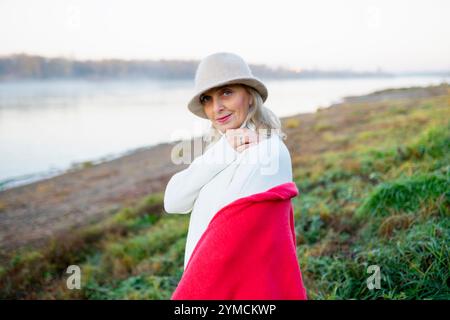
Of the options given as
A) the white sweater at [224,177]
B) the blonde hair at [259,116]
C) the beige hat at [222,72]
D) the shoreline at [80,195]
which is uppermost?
the beige hat at [222,72]

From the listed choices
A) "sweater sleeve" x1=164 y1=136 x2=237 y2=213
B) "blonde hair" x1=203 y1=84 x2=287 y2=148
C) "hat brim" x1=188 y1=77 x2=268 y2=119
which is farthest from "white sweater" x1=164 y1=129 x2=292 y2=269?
"hat brim" x1=188 y1=77 x2=268 y2=119

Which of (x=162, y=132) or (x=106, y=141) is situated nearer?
(x=106, y=141)

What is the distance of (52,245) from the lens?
280 inches

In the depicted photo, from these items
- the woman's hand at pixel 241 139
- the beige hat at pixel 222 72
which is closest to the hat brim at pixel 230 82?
the beige hat at pixel 222 72

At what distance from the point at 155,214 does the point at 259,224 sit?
725 centimetres

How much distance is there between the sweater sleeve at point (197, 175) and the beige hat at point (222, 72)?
31cm

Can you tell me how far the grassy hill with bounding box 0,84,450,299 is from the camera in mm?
Answer: 3166

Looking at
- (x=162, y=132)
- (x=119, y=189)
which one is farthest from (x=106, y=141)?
(x=119, y=189)

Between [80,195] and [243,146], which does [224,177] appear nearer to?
[243,146]

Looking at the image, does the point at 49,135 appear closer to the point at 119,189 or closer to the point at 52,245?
the point at 119,189

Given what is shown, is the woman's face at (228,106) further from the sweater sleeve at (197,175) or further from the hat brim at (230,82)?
the sweater sleeve at (197,175)

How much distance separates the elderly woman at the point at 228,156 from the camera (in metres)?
1.58

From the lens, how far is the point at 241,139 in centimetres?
169

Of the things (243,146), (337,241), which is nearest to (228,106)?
(243,146)
